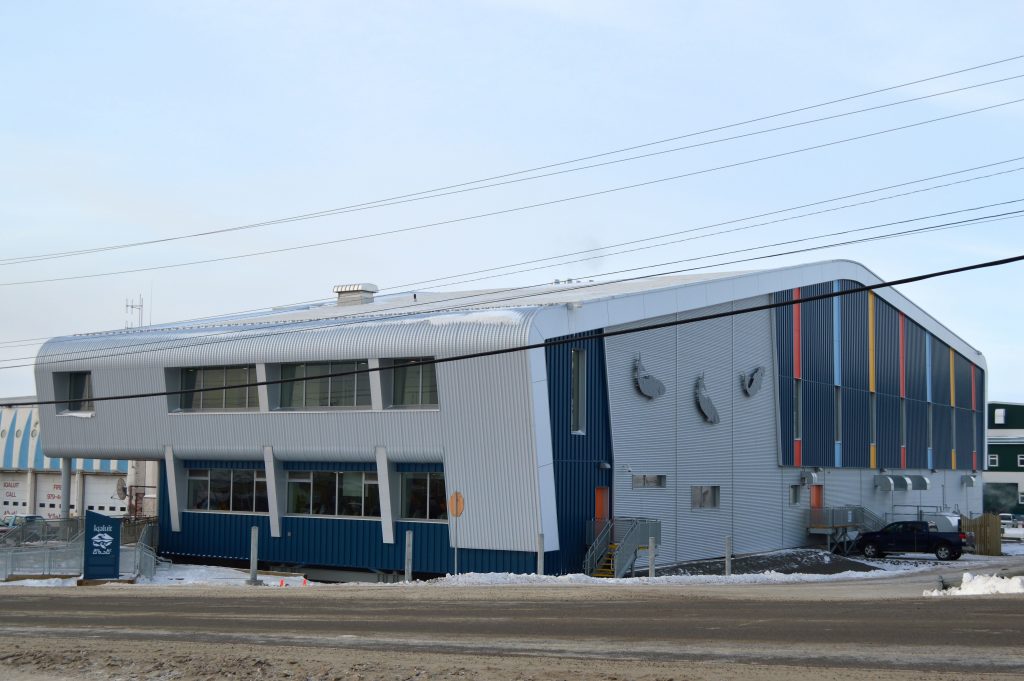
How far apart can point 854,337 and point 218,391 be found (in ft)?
91.3

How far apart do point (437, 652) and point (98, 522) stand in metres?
22.2

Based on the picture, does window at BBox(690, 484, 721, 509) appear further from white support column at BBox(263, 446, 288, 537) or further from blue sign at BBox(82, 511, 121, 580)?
blue sign at BBox(82, 511, 121, 580)

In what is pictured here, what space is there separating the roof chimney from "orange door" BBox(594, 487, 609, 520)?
58.4 feet

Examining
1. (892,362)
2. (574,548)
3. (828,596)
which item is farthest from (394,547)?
(892,362)

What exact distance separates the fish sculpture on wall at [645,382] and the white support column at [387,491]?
8.21 m

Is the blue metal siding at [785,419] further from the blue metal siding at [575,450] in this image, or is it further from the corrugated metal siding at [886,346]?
the blue metal siding at [575,450]

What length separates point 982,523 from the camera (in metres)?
52.8

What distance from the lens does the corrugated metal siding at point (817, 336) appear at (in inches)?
1885

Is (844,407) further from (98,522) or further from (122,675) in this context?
(122,675)

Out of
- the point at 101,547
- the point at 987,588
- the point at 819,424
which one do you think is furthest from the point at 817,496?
the point at 101,547

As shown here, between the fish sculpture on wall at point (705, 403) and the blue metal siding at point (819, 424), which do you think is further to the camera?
the blue metal siding at point (819, 424)

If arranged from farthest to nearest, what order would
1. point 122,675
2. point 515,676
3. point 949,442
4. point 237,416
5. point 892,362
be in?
point 949,442 < point 892,362 < point 237,416 < point 122,675 < point 515,676

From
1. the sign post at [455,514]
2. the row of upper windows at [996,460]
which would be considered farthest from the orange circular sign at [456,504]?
the row of upper windows at [996,460]

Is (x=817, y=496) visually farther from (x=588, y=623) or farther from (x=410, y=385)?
(x=588, y=623)
